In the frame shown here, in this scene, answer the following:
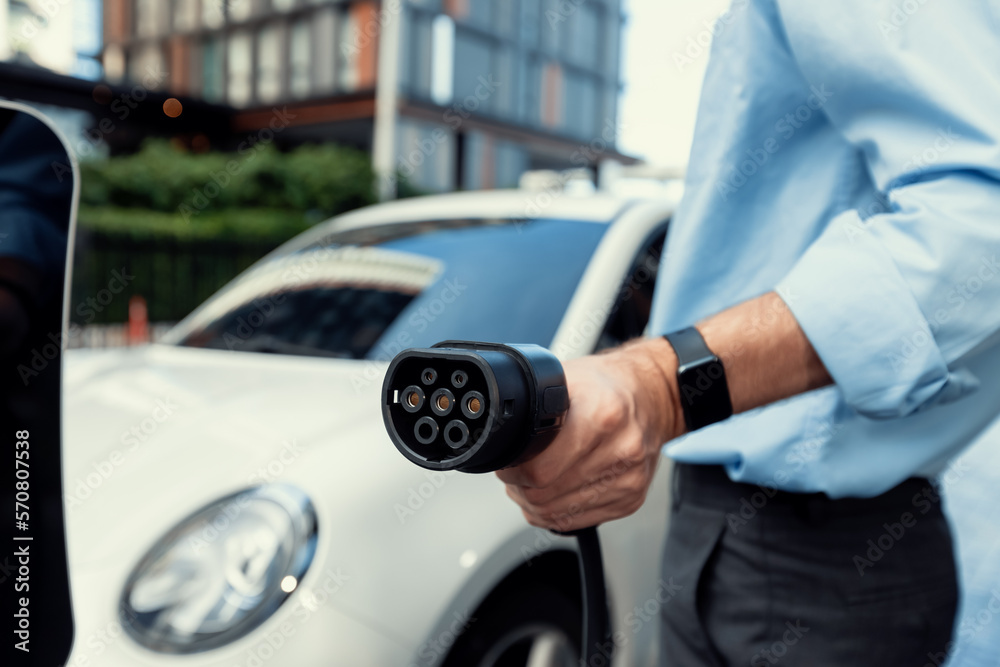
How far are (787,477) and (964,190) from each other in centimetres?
42

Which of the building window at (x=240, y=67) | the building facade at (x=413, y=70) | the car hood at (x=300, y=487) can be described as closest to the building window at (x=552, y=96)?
the building facade at (x=413, y=70)

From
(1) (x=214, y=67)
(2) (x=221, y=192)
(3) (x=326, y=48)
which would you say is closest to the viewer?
(2) (x=221, y=192)

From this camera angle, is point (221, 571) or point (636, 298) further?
point (636, 298)

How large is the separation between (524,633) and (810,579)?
2.88 ft

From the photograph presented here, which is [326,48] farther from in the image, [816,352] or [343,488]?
[816,352]

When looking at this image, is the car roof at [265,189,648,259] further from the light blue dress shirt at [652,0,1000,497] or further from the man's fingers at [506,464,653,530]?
the man's fingers at [506,464,653,530]

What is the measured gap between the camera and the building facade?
23750mm

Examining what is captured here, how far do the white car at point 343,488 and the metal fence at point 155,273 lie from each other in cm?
1032

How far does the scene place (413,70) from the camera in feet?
80.4

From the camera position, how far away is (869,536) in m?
1.16

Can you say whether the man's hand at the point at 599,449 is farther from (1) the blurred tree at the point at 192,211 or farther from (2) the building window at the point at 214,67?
(2) the building window at the point at 214,67

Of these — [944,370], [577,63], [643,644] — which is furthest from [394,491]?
[577,63]

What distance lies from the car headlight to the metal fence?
1111 centimetres

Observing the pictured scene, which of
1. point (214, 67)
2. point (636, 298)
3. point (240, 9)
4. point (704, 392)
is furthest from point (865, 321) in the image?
point (214, 67)
